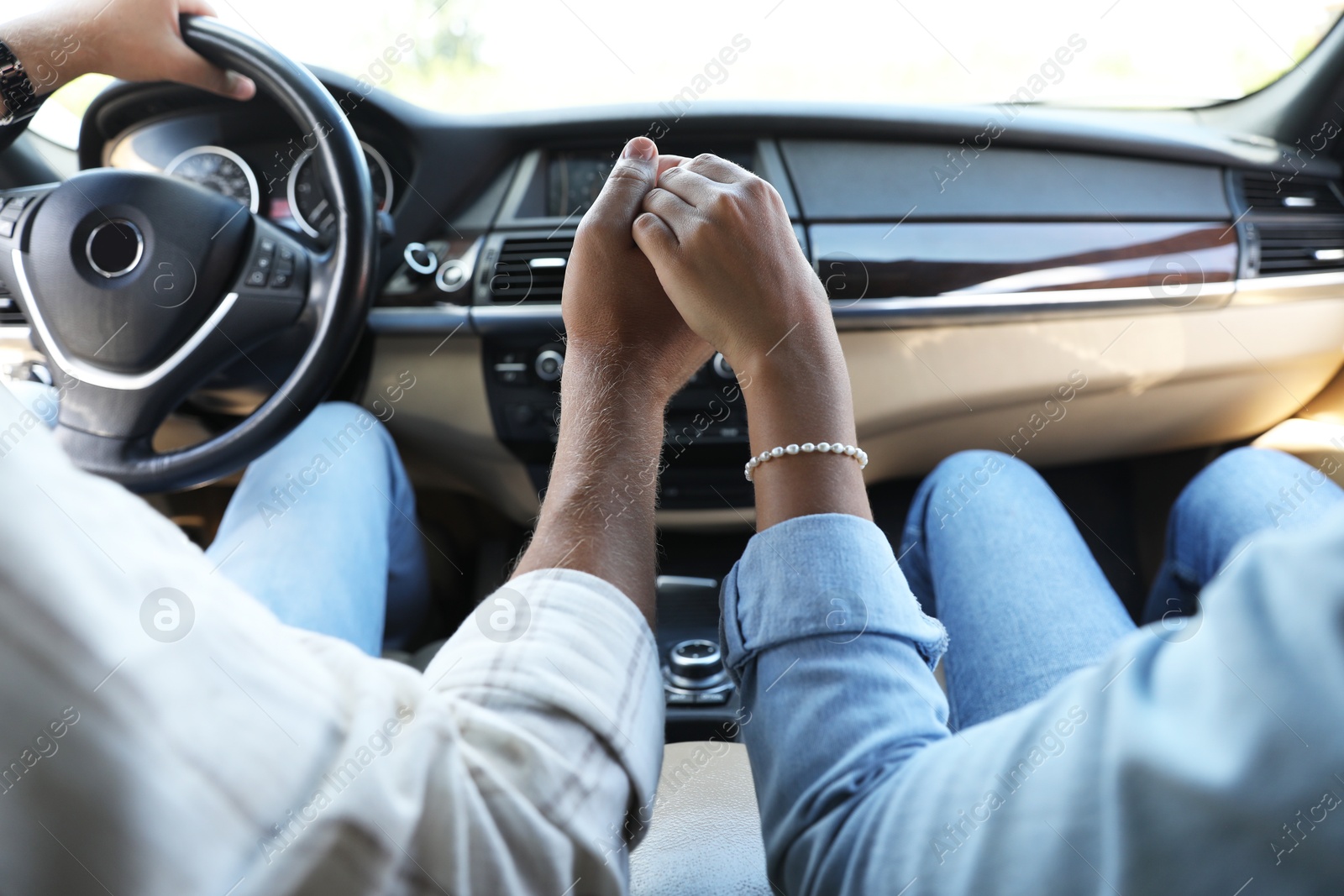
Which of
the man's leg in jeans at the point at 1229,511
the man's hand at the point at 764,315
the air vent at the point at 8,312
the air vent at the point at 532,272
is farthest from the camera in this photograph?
the air vent at the point at 532,272

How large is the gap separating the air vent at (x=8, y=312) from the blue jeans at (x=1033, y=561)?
3.74 feet

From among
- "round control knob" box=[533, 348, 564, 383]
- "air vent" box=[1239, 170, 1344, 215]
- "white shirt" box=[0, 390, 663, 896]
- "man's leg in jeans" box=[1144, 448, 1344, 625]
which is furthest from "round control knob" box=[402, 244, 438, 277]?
"air vent" box=[1239, 170, 1344, 215]

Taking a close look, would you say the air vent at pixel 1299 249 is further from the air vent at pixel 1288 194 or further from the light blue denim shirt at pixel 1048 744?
the light blue denim shirt at pixel 1048 744

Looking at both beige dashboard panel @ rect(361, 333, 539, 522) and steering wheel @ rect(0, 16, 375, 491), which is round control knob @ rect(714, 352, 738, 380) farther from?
steering wheel @ rect(0, 16, 375, 491)

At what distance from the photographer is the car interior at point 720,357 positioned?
100cm

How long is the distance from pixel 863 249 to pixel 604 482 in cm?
75

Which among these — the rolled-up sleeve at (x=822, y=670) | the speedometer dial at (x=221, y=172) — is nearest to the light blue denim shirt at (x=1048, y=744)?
the rolled-up sleeve at (x=822, y=670)

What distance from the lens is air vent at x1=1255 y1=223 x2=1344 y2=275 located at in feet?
4.40

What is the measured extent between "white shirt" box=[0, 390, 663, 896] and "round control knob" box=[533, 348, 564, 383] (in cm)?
82

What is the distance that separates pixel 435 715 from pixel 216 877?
0.10 m

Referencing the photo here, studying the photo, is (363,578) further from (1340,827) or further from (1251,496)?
(1251,496)

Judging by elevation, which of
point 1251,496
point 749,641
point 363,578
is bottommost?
point 363,578

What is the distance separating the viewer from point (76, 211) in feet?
2.91

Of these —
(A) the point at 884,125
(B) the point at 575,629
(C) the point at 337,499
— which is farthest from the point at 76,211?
(A) the point at 884,125
